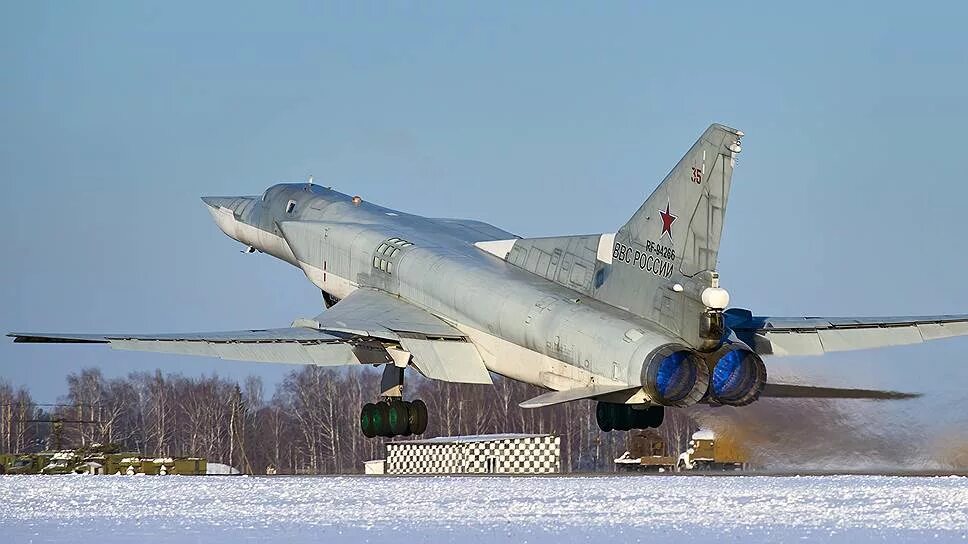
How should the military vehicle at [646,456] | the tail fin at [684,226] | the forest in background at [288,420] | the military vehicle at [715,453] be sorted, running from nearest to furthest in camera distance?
1. the tail fin at [684,226]
2. the military vehicle at [715,453]
3. the military vehicle at [646,456]
4. the forest in background at [288,420]

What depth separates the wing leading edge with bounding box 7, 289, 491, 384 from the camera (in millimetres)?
24438

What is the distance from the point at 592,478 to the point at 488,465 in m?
14.0

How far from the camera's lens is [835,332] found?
24.2 m

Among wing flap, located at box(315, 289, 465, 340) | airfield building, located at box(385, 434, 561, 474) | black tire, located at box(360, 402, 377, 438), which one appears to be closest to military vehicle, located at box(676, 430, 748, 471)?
wing flap, located at box(315, 289, 465, 340)

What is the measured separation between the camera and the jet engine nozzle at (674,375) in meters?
20.7

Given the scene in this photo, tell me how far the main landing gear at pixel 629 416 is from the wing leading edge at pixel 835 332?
2.13m

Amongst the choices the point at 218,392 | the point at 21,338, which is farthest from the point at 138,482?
the point at 218,392

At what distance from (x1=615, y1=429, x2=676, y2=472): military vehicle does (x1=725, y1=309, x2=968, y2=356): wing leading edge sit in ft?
54.6


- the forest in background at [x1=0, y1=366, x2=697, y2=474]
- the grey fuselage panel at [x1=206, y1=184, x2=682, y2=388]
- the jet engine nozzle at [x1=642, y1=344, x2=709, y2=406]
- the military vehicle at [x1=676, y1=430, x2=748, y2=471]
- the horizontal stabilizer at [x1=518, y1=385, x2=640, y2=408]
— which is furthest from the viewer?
the forest in background at [x1=0, y1=366, x2=697, y2=474]

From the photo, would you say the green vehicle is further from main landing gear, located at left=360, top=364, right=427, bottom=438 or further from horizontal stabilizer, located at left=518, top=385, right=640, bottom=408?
horizontal stabilizer, located at left=518, top=385, right=640, bottom=408

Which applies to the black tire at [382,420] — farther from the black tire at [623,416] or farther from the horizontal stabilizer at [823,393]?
the horizontal stabilizer at [823,393]

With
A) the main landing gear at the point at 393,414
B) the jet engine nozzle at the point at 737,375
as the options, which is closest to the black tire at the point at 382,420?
the main landing gear at the point at 393,414

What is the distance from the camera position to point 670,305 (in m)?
21.2

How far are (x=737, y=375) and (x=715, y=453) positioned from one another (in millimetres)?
7497
